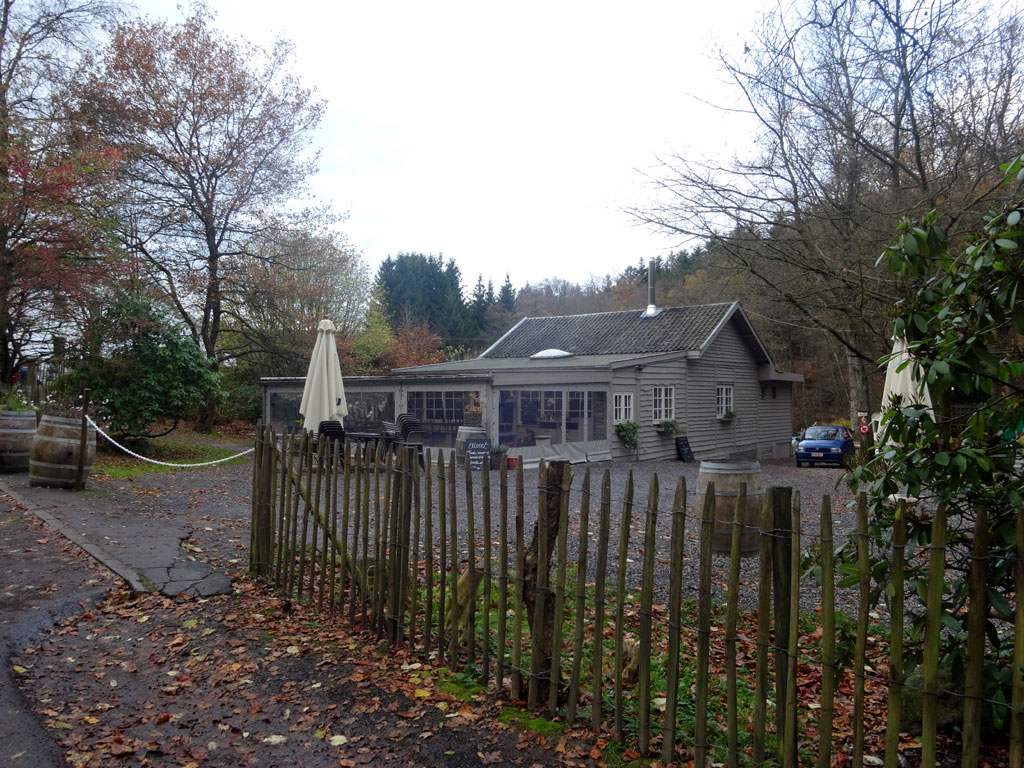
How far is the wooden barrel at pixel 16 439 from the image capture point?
11703 mm

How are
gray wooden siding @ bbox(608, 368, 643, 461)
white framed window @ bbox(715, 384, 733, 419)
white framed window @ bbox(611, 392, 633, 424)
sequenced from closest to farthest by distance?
gray wooden siding @ bbox(608, 368, 643, 461) → white framed window @ bbox(611, 392, 633, 424) → white framed window @ bbox(715, 384, 733, 419)

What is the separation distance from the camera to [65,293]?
1478 cm

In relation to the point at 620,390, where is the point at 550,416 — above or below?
below

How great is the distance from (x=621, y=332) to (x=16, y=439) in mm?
18211

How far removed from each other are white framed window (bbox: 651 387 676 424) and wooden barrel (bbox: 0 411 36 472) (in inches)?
603

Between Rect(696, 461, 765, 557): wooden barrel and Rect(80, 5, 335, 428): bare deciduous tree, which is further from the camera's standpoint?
Rect(80, 5, 335, 428): bare deciduous tree

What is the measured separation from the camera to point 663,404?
2216 cm

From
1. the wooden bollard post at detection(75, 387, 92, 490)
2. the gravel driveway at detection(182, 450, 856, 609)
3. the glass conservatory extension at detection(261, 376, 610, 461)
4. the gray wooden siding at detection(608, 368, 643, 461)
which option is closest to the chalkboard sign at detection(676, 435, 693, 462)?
the gravel driveway at detection(182, 450, 856, 609)

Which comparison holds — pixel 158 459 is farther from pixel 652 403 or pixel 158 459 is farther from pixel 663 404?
pixel 663 404

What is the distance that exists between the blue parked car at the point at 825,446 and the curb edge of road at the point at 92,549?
20204 mm

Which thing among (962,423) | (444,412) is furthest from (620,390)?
(962,423)

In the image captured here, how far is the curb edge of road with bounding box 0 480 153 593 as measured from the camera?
20.0 ft

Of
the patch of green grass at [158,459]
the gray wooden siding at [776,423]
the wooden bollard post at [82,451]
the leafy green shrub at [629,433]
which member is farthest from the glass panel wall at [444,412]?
the gray wooden siding at [776,423]

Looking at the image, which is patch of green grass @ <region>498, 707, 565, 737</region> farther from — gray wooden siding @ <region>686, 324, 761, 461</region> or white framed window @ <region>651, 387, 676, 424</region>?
gray wooden siding @ <region>686, 324, 761, 461</region>
